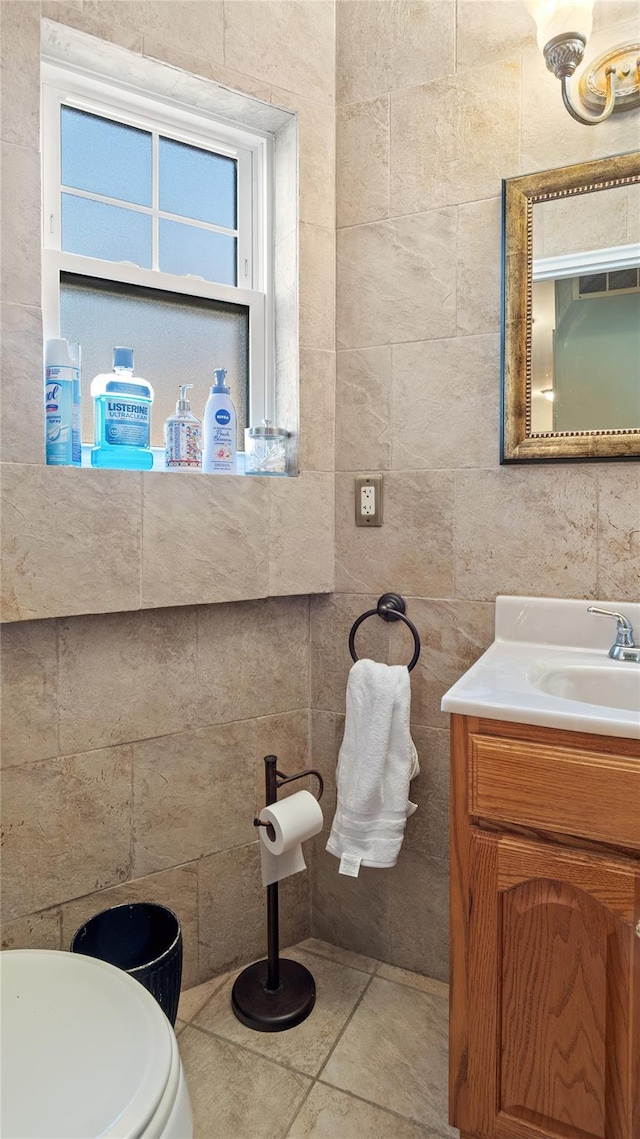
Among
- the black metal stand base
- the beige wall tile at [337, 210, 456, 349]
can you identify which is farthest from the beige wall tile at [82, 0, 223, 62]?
the black metal stand base

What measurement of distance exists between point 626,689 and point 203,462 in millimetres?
1007

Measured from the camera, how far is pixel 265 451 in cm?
168

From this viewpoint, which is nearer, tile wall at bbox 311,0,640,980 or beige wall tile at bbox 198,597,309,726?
tile wall at bbox 311,0,640,980

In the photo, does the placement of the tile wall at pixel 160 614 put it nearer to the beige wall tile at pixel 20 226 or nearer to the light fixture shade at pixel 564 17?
the beige wall tile at pixel 20 226

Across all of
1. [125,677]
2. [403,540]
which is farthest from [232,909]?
[403,540]

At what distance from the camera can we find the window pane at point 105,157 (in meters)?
1.53

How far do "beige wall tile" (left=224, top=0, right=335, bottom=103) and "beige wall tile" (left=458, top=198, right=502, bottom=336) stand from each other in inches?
20.3

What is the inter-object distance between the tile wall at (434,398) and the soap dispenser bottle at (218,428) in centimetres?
30

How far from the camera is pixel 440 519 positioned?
161cm

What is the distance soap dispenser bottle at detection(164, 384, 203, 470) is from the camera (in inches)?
61.4

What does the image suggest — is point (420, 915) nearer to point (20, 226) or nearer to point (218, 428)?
point (218, 428)

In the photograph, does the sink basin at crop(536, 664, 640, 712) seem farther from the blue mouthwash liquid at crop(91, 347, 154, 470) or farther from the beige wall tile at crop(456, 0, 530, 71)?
the beige wall tile at crop(456, 0, 530, 71)

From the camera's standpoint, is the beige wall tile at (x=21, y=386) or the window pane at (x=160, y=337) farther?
the window pane at (x=160, y=337)

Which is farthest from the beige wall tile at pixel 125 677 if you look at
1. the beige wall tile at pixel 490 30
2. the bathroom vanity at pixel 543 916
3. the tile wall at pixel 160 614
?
the beige wall tile at pixel 490 30
